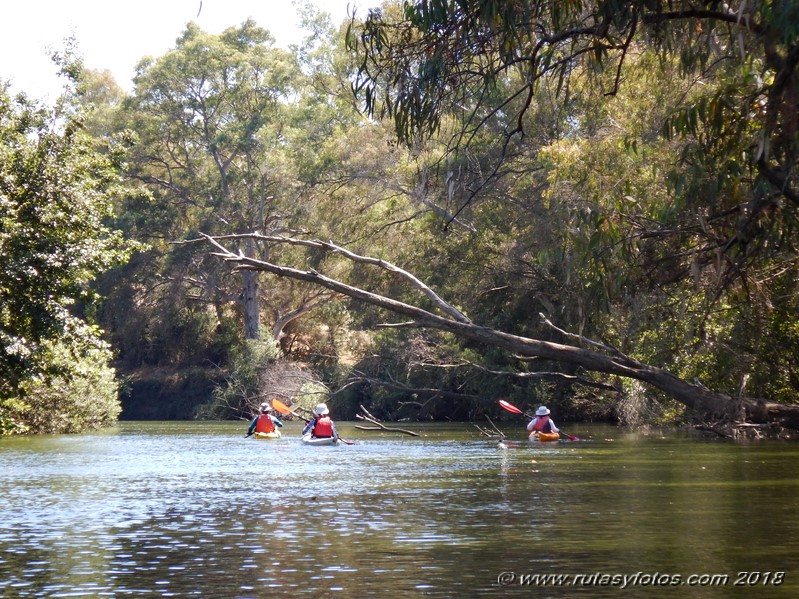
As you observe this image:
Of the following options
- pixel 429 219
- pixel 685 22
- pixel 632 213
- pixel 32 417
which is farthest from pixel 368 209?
pixel 685 22

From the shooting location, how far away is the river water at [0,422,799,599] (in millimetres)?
8844

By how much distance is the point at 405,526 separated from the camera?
12266 mm

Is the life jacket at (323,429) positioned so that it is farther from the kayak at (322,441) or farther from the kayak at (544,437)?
the kayak at (544,437)

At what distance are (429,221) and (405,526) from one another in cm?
2983

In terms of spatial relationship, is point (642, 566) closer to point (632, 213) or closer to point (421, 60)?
point (421, 60)

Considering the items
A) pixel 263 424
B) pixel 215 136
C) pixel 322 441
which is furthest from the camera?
pixel 215 136

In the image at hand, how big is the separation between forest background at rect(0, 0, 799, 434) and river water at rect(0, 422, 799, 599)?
2011 mm

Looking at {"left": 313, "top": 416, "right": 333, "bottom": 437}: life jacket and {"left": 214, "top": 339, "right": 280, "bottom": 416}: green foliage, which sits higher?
{"left": 214, "top": 339, "right": 280, "bottom": 416}: green foliage

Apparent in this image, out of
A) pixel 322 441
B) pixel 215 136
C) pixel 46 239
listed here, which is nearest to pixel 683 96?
pixel 46 239

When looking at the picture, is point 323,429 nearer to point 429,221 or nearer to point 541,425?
point 541,425

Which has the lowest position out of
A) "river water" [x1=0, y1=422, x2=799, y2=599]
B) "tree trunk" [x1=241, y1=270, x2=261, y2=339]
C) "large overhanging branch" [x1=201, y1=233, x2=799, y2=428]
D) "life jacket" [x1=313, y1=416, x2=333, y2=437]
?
"river water" [x1=0, y1=422, x2=799, y2=599]

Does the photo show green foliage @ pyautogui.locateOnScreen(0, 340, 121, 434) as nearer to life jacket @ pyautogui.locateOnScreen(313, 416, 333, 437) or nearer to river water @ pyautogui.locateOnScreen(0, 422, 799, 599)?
river water @ pyautogui.locateOnScreen(0, 422, 799, 599)

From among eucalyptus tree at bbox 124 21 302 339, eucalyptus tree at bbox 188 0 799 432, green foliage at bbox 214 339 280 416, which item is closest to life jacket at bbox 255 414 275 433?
green foliage at bbox 214 339 280 416

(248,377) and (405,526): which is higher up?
(248,377)
